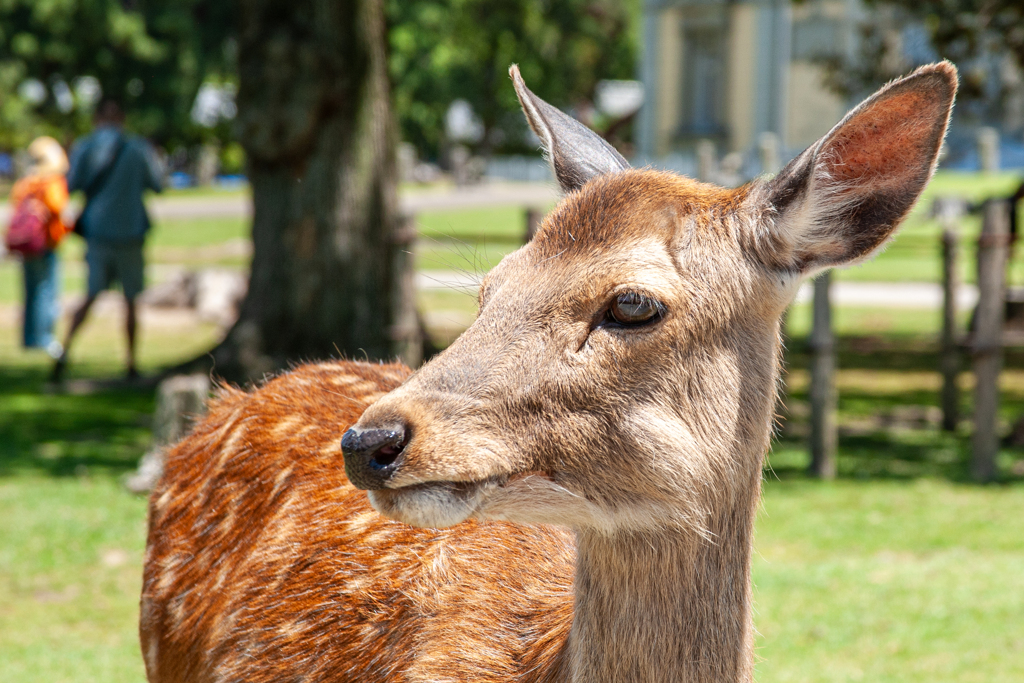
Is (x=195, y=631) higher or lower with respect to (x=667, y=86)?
lower

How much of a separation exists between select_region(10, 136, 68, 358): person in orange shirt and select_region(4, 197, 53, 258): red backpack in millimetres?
46

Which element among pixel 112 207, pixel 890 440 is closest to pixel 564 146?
pixel 890 440

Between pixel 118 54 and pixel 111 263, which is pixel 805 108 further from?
pixel 111 263

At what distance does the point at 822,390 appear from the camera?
26.7 feet

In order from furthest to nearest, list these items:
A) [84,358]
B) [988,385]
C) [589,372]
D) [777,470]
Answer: [84,358] → [777,470] → [988,385] → [589,372]

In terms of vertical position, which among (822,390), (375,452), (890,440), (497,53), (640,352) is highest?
(497,53)

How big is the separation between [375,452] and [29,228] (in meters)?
10.8

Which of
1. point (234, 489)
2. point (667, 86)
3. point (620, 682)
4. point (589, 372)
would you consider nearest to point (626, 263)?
point (589, 372)

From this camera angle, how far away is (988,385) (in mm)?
7906

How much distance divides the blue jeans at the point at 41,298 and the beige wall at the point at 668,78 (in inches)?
1057

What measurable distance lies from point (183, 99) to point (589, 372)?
44.0 metres

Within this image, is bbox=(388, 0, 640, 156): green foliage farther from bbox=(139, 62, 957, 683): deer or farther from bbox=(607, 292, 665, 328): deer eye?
bbox=(607, 292, 665, 328): deer eye

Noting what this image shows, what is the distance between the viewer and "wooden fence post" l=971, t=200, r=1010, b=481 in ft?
25.6

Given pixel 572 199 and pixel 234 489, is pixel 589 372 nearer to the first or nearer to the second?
pixel 572 199
